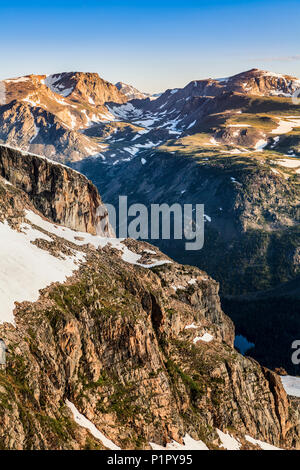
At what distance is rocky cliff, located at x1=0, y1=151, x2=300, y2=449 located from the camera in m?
43.8

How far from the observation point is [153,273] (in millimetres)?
87562

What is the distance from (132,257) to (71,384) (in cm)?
4507

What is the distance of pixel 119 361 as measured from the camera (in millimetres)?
60469

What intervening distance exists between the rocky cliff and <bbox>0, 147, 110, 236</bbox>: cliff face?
1.31 metres

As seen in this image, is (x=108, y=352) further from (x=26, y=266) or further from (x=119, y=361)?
(x=26, y=266)

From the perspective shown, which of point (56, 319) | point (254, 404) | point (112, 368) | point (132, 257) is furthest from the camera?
point (132, 257)

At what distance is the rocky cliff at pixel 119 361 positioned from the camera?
144 feet

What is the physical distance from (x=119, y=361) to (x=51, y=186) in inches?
2086

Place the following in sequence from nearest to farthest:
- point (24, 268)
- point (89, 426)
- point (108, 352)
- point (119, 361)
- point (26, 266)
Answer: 1. point (89, 426)
2. point (24, 268)
3. point (26, 266)
4. point (108, 352)
5. point (119, 361)

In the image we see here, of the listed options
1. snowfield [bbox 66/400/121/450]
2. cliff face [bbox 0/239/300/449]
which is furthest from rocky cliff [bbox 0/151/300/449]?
snowfield [bbox 66/400/121/450]

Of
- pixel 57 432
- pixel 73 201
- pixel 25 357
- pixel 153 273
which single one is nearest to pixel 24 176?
pixel 73 201

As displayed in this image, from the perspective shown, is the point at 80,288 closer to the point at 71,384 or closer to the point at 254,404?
the point at 71,384

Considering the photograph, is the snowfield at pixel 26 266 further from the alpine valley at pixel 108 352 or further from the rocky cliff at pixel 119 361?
the rocky cliff at pixel 119 361

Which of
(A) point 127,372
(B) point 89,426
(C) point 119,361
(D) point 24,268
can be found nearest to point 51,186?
(D) point 24,268
